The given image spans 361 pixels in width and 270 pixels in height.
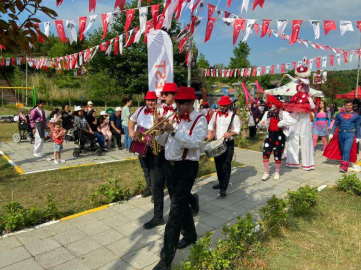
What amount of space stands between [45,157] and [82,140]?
1276mm

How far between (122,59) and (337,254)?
2509 centimetres

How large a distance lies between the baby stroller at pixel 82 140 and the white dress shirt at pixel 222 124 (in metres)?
5.13

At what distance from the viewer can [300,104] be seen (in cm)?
751

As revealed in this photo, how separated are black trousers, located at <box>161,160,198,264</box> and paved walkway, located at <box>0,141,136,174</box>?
18.1 feet

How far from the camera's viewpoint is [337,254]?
3.38 m

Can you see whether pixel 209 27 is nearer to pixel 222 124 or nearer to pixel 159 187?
pixel 222 124

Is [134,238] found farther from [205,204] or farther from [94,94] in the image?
[94,94]

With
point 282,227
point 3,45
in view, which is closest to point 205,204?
point 282,227

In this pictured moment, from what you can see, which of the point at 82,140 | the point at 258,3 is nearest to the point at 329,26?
the point at 258,3

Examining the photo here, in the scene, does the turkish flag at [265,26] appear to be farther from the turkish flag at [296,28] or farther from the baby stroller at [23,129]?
the baby stroller at [23,129]

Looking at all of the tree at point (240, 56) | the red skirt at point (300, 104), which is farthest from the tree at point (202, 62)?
the red skirt at point (300, 104)

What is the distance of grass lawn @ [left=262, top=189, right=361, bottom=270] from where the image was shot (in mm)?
3205

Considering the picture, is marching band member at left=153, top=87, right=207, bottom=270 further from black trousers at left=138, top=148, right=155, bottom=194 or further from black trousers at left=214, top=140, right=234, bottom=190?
black trousers at left=214, top=140, right=234, bottom=190

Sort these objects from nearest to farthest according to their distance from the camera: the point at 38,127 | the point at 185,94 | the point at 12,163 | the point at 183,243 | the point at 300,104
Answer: the point at 185,94
the point at 183,243
the point at 300,104
the point at 12,163
the point at 38,127
